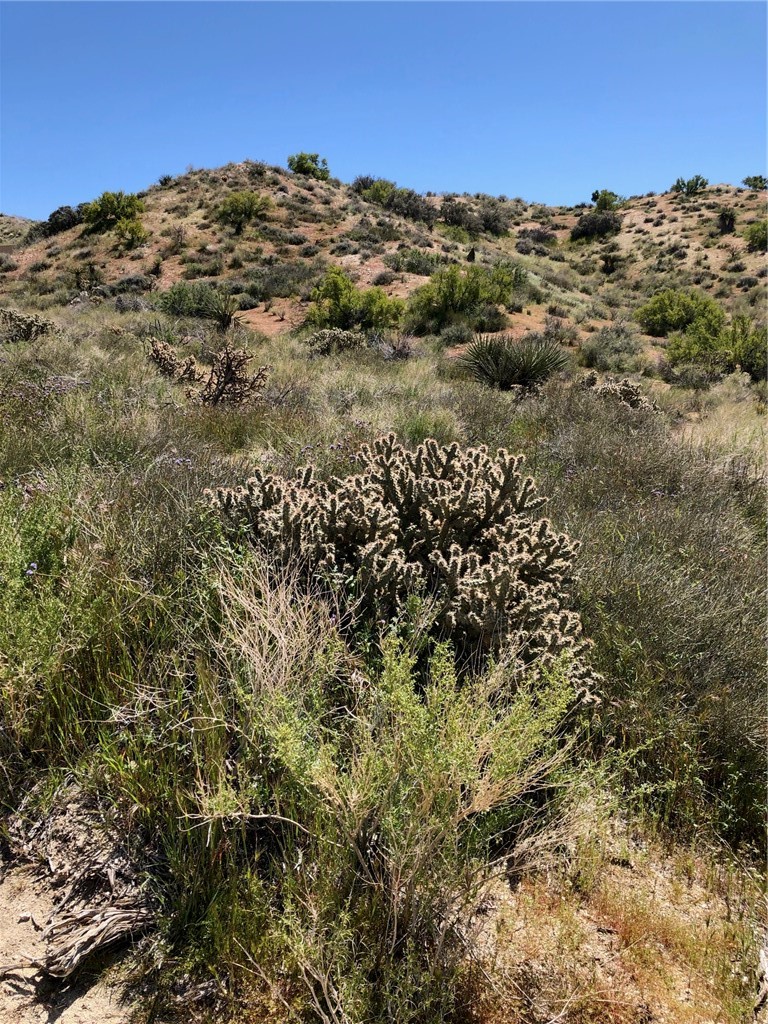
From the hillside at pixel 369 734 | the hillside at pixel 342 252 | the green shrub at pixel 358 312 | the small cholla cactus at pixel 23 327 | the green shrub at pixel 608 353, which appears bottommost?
the hillside at pixel 369 734

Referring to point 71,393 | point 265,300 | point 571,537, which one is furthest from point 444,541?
point 265,300

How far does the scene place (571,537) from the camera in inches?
158

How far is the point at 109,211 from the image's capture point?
104ft

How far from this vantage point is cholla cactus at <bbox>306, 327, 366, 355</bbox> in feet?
47.5

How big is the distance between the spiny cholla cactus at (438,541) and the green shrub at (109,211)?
1379 inches

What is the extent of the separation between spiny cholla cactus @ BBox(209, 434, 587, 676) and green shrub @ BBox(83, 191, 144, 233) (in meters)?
35.0

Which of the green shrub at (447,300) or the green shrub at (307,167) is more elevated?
the green shrub at (307,167)

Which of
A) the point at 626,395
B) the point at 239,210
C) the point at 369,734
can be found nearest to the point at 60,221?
the point at 239,210

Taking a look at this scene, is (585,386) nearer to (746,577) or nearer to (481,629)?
(746,577)

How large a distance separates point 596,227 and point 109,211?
1394 inches

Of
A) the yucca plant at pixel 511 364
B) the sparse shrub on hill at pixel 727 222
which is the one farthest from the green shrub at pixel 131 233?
the sparse shrub on hill at pixel 727 222

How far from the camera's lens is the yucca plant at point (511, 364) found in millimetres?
10797

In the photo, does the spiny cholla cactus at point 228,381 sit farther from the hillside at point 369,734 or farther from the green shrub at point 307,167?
the green shrub at point 307,167

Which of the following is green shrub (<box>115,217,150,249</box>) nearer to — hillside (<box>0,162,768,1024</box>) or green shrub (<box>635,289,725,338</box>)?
green shrub (<box>635,289,725,338</box>)
